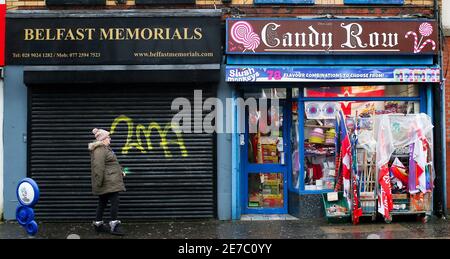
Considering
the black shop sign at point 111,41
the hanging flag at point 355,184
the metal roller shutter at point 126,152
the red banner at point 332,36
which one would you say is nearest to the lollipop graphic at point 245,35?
the red banner at point 332,36

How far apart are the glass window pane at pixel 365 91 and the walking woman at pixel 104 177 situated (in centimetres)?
396

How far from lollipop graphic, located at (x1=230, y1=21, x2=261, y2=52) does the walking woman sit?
306 centimetres

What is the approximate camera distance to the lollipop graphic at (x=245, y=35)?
1029cm

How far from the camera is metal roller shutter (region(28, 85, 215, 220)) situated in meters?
10.4

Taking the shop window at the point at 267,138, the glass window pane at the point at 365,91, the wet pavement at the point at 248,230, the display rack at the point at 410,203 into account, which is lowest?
the wet pavement at the point at 248,230

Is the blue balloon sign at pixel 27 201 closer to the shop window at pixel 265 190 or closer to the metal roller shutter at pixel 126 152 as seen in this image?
the metal roller shutter at pixel 126 152

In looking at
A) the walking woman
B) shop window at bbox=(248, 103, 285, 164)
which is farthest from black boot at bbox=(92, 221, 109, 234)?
shop window at bbox=(248, 103, 285, 164)

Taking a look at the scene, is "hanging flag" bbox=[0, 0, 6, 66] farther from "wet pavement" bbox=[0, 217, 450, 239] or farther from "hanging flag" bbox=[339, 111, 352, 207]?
"hanging flag" bbox=[339, 111, 352, 207]

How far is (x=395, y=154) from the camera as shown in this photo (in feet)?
32.7

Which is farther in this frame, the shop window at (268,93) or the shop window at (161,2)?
the shop window at (268,93)

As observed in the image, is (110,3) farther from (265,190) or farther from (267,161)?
(265,190)

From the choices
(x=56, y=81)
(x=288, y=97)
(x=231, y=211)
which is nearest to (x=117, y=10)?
(x=56, y=81)

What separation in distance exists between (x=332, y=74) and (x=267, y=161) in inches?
85.2

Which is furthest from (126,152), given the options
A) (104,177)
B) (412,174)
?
(412,174)
